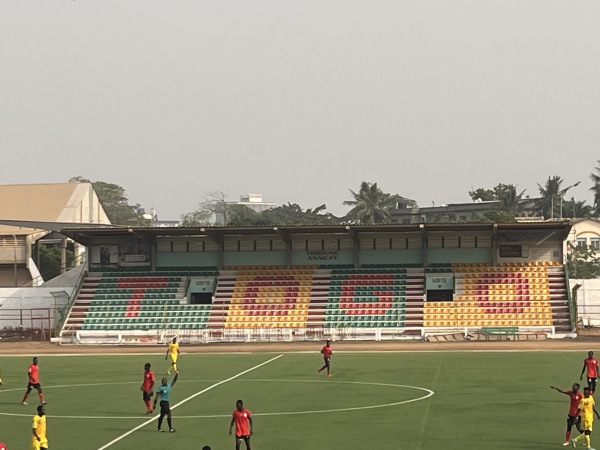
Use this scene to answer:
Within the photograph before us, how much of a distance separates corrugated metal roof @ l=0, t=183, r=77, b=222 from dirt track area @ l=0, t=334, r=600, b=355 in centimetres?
3829

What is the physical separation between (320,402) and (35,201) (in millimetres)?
81018

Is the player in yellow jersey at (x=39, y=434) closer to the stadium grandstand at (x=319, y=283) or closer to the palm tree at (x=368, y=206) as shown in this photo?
the stadium grandstand at (x=319, y=283)

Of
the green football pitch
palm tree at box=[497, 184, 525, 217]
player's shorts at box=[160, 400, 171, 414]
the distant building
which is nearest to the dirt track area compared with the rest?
the green football pitch

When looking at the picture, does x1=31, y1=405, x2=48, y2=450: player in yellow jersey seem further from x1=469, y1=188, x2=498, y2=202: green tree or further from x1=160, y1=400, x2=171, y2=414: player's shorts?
x1=469, y1=188, x2=498, y2=202: green tree

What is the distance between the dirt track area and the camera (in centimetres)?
6353

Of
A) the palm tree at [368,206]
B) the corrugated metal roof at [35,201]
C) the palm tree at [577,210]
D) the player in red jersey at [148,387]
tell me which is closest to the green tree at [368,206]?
the palm tree at [368,206]

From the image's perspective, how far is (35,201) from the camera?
113 m

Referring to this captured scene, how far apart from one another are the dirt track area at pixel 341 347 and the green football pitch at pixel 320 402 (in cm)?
483

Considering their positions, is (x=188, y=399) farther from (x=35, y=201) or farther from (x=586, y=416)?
(x=35, y=201)

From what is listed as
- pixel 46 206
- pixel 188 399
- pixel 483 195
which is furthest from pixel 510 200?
pixel 188 399

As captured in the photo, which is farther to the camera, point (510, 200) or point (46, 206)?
point (510, 200)

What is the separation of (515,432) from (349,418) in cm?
617

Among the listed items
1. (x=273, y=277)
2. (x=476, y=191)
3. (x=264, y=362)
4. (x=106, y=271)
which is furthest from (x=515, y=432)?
(x=476, y=191)

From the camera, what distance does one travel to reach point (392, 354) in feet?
198
